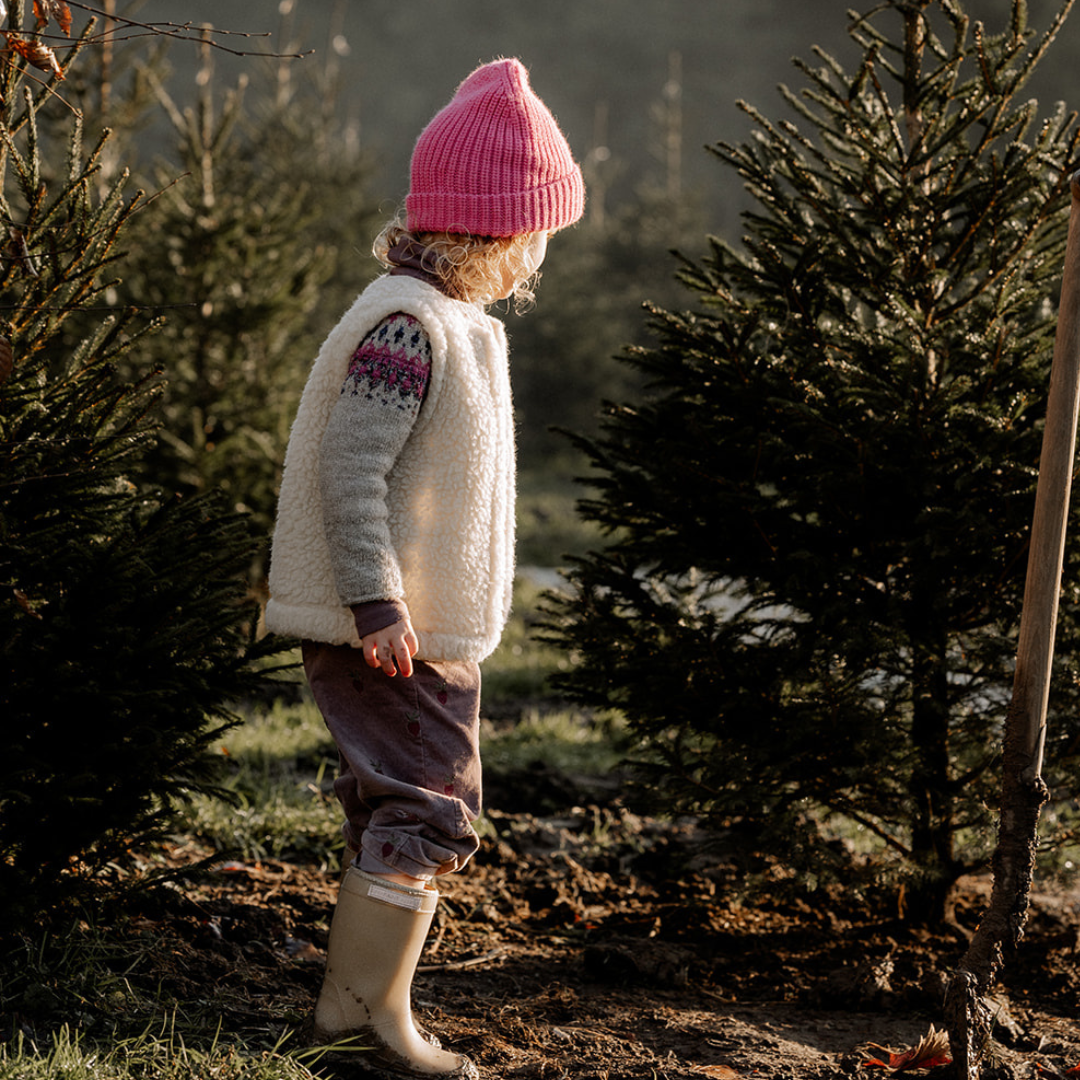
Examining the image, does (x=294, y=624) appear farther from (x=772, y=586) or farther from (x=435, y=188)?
(x=772, y=586)

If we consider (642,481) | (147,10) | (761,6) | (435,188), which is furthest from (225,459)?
(761,6)

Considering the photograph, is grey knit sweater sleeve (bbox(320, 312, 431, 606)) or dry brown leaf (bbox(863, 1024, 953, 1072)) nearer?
grey knit sweater sleeve (bbox(320, 312, 431, 606))

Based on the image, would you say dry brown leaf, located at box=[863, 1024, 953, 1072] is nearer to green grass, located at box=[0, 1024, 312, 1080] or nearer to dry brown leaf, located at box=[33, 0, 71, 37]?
green grass, located at box=[0, 1024, 312, 1080]

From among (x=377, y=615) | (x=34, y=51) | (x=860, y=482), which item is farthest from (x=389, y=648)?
(x=860, y=482)

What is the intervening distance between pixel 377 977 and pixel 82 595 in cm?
105

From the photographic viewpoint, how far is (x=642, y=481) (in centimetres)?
310

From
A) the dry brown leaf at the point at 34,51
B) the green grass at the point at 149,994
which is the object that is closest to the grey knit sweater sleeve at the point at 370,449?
the green grass at the point at 149,994

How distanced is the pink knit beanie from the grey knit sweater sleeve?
0.92 ft

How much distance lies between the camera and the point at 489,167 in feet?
6.92

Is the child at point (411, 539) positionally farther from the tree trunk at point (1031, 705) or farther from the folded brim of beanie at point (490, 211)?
the tree trunk at point (1031, 705)

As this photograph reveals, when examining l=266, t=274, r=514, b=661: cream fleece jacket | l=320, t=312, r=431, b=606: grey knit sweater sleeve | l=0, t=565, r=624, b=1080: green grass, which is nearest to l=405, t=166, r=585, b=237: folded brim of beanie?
l=266, t=274, r=514, b=661: cream fleece jacket

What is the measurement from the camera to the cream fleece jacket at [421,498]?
2.05 meters

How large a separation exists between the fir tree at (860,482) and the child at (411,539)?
926 millimetres

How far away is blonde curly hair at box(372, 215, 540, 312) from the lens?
2.19 meters
